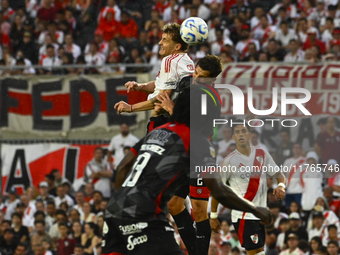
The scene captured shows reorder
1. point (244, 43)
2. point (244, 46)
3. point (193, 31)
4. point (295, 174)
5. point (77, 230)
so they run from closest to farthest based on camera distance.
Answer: point (193, 31) → point (295, 174) → point (77, 230) → point (244, 46) → point (244, 43)

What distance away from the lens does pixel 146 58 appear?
18297 millimetres

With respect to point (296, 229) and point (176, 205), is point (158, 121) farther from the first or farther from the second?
point (296, 229)

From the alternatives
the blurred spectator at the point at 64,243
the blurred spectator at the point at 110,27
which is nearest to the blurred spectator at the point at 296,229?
the blurred spectator at the point at 64,243

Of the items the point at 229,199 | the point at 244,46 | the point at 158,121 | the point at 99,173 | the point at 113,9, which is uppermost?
the point at 113,9

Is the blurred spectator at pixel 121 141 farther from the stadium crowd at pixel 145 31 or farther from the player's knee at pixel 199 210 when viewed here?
the player's knee at pixel 199 210

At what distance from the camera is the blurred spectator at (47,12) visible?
70.7 ft

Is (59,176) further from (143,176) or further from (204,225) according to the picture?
(143,176)

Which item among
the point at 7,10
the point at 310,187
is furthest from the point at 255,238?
the point at 7,10

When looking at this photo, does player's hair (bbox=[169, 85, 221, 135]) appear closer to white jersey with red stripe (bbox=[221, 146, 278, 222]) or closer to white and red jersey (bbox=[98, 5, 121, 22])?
white jersey with red stripe (bbox=[221, 146, 278, 222])

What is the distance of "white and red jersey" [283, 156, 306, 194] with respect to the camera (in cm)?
1502

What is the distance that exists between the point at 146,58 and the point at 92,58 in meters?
1.74

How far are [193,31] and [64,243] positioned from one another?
8.88 meters

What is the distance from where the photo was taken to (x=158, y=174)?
6.32m

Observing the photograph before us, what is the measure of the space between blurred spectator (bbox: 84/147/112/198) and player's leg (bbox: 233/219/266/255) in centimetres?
731
